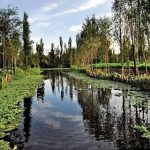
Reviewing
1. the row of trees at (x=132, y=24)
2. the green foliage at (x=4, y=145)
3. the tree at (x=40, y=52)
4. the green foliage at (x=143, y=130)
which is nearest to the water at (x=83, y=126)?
the green foliage at (x=143, y=130)

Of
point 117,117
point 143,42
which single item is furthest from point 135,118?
point 143,42

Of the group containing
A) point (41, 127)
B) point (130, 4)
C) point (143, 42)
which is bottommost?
point (41, 127)

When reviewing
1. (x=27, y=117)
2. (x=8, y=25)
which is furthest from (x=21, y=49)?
(x=27, y=117)

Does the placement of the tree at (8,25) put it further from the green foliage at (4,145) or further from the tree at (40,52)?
the tree at (40,52)

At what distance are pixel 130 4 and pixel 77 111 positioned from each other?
32.8m

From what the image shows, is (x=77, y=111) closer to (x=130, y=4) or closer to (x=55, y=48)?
(x=130, y=4)

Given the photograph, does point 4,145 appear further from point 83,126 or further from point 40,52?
point 40,52

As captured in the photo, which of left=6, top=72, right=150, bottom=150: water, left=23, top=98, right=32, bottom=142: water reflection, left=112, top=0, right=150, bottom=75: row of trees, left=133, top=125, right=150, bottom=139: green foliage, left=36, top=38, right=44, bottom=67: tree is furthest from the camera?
left=36, top=38, right=44, bottom=67: tree

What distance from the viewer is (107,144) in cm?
1379

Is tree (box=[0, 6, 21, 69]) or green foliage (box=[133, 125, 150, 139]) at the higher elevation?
tree (box=[0, 6, 21, 69])

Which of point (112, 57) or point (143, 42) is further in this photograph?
point (112, 57)

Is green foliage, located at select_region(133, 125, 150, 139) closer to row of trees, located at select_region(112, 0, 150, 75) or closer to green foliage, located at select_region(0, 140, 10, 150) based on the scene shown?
green foliage, located at select_region(0, 140, 10, 150)

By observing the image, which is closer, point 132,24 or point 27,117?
point 27,117

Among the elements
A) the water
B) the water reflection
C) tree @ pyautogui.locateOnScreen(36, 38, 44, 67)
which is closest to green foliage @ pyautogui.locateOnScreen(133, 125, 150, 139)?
the water
